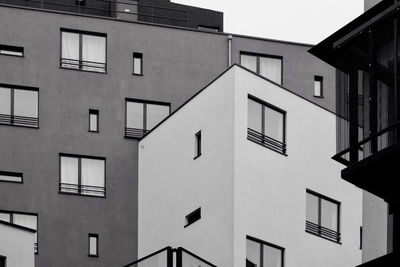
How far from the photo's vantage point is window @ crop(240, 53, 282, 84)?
A: 54.4 metres

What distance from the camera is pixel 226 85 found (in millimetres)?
42250

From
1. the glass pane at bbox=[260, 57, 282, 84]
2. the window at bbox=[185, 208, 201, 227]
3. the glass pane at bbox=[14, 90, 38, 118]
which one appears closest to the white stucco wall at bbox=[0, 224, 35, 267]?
the window at bbox=[185, 208, 201, 227]

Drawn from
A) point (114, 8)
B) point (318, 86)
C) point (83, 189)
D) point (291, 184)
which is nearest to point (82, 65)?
point (83, 189)

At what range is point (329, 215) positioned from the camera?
4359cm

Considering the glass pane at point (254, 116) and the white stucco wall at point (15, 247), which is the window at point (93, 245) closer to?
the white stucco wall at point (15, 247)

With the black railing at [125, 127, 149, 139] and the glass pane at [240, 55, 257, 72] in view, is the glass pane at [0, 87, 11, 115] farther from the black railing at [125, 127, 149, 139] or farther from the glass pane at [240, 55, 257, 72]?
the glass pane at [240, 55, 257, 72]

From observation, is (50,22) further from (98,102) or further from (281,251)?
(281,251)

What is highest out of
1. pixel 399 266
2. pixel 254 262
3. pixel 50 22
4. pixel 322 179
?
pixel 50 22

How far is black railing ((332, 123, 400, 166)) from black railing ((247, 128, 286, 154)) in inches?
924

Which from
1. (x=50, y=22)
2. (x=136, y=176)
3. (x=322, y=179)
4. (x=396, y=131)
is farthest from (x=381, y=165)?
(x=50, y=22)

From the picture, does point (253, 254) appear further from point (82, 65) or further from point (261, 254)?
point (82, 65)

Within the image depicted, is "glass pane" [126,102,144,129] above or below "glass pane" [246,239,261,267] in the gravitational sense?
above

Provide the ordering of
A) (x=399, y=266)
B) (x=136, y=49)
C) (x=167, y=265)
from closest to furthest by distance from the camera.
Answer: (x=399, y=266) → (x=167, y=265) → (x=136, y=49)

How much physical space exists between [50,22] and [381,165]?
1468 inches
